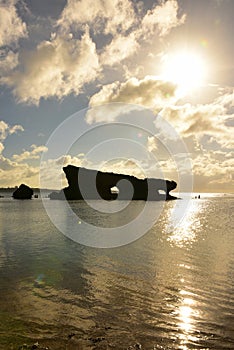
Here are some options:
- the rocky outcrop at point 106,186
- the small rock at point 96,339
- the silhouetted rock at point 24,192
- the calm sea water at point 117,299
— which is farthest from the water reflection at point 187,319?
the silhouetted rock at point 24,192

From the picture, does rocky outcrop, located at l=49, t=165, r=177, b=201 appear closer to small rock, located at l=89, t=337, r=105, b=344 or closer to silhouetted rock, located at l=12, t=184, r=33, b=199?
silhouetted rock, located at l=12, t=184, r=33, b=199

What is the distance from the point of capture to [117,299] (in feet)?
40.2

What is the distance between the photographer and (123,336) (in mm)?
8977

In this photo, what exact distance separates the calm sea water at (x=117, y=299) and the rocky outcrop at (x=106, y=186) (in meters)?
121

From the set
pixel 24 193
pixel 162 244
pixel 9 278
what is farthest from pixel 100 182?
pixel 9 278

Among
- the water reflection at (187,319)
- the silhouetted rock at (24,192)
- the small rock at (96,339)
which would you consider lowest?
the small rock at (96,339)

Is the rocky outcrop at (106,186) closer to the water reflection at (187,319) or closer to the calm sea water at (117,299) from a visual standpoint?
the calm sea water at (117,299)

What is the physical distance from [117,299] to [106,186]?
142231 millimetres

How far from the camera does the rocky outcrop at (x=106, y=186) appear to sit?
143500 mm

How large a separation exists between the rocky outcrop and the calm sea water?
398 ft

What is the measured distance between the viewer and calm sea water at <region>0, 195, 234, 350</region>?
29.1 feet

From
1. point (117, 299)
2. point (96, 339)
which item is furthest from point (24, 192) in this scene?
point (96, 339)

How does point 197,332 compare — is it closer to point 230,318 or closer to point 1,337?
point 230,318

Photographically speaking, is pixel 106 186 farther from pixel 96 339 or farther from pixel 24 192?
pixel 96 339
